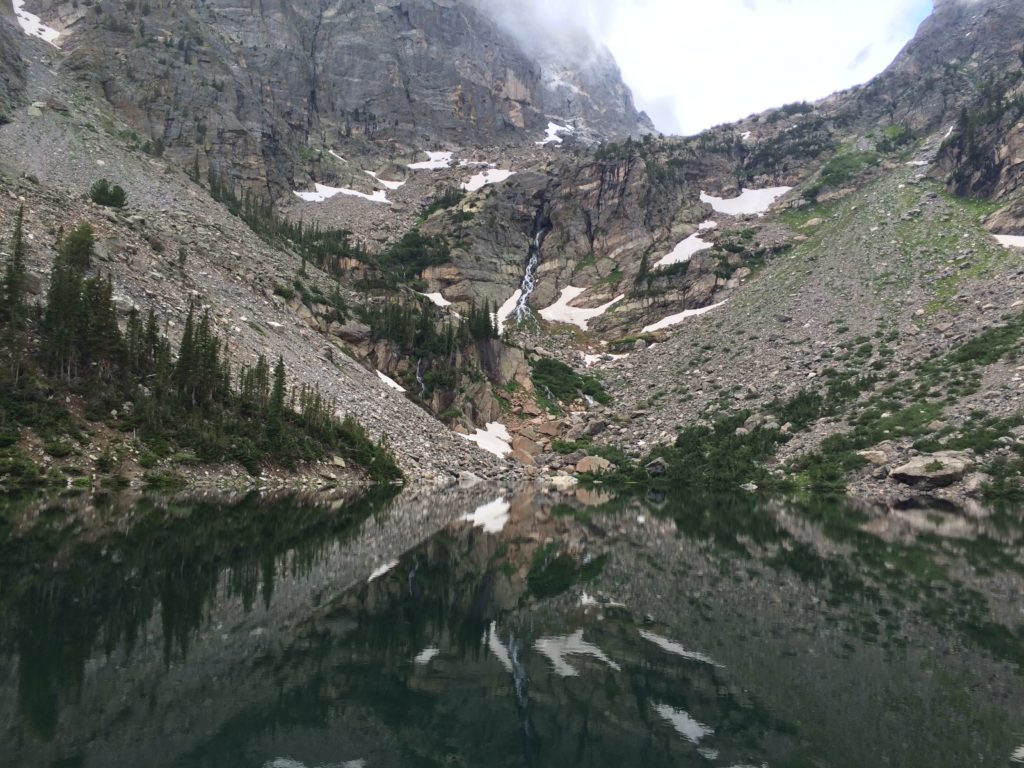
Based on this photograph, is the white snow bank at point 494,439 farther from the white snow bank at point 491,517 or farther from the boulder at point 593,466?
the white snow bank at point 491,517

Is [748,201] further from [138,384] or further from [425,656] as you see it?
[425,656]

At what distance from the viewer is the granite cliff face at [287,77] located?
110625 millimetres

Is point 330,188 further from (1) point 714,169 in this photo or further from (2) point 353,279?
(1) point 714,169

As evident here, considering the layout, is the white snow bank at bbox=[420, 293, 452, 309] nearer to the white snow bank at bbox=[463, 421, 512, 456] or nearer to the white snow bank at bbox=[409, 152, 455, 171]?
the white snow bank at bbox=[463, 421, 512, 456]

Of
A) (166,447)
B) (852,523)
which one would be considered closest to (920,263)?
(852,523)

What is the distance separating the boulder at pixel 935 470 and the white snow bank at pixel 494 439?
38.0m

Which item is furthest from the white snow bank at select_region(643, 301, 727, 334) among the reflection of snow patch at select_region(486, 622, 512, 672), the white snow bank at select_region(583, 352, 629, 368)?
the reflection of snow patch at select_region(486, 622, 512, 672)

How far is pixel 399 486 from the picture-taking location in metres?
50.2

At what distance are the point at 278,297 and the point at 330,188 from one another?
78.8 m

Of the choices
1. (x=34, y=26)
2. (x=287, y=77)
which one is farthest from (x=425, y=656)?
(x=287, y=77)

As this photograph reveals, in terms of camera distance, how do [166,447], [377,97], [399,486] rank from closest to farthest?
[166,447], [399,486], [377,97]

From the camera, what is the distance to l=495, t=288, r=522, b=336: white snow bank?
341ft

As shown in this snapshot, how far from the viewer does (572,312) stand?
11300cm

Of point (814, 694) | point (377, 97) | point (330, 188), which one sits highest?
point (377, 97)
